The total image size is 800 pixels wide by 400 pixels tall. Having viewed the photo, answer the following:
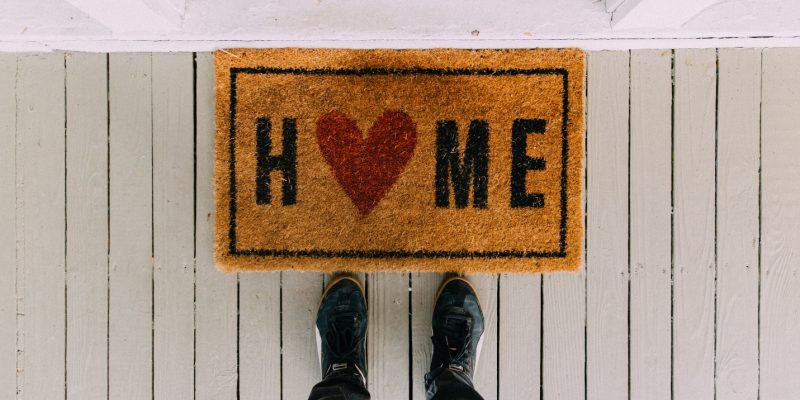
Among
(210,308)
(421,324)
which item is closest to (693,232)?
(421,324)

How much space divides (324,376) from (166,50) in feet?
3.25

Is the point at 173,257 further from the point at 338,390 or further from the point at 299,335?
the point at 338,390

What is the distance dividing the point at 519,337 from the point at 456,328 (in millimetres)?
192

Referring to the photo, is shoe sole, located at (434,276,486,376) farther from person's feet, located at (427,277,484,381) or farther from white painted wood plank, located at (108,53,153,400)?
white painted wood plank, located at (108,53,153,400)

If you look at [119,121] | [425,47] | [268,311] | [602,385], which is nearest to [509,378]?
[602,385]

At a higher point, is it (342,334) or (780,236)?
(780,236)

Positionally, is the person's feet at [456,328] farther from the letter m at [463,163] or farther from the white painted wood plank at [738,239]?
the white painted wood plank at [738,239]

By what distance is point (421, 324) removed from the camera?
4.49 feet

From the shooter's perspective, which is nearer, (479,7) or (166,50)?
(479,7)

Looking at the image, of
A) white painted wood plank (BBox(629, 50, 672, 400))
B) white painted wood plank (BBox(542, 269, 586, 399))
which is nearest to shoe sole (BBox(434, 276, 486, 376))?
white painted wood plank (BBox(542, 269, 586, 399))

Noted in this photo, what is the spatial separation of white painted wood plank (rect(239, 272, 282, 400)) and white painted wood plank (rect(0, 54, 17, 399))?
645 mm

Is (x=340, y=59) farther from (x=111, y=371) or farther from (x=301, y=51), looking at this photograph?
(x=111, y=371)

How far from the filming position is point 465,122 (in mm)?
1327

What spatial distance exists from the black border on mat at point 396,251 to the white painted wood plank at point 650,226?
0.19 meters
